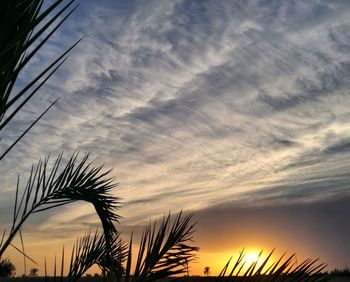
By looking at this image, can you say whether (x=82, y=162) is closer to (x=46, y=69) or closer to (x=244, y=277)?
(x=244, y=277)

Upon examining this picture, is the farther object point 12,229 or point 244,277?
point 12,229

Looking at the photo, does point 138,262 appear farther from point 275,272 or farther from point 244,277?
point 275,272

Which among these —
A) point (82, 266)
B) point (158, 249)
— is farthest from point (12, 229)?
point (158, 249)

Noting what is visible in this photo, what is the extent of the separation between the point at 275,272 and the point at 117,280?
Answer: 2.18 ft

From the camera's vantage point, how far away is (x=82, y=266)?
15.5 feet

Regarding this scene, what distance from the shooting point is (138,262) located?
1909 mm

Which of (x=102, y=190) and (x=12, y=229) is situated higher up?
(x=102, y=190)

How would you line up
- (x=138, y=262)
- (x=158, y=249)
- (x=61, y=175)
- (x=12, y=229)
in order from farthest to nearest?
(x=61, y=175) < (x=12, y=229) < (x=158, y=249) < (x=138, y=262)

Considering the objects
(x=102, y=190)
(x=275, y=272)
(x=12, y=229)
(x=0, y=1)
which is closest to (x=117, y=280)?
(x=275, y=272)

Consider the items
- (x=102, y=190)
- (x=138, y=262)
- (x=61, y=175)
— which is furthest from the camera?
(x=102, y=190)

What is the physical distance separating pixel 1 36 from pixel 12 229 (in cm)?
279

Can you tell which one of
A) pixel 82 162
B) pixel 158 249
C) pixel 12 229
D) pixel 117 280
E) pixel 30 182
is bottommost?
pixel 117 280

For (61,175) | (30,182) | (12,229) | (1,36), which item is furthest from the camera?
(61,175)

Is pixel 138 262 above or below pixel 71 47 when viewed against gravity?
below
